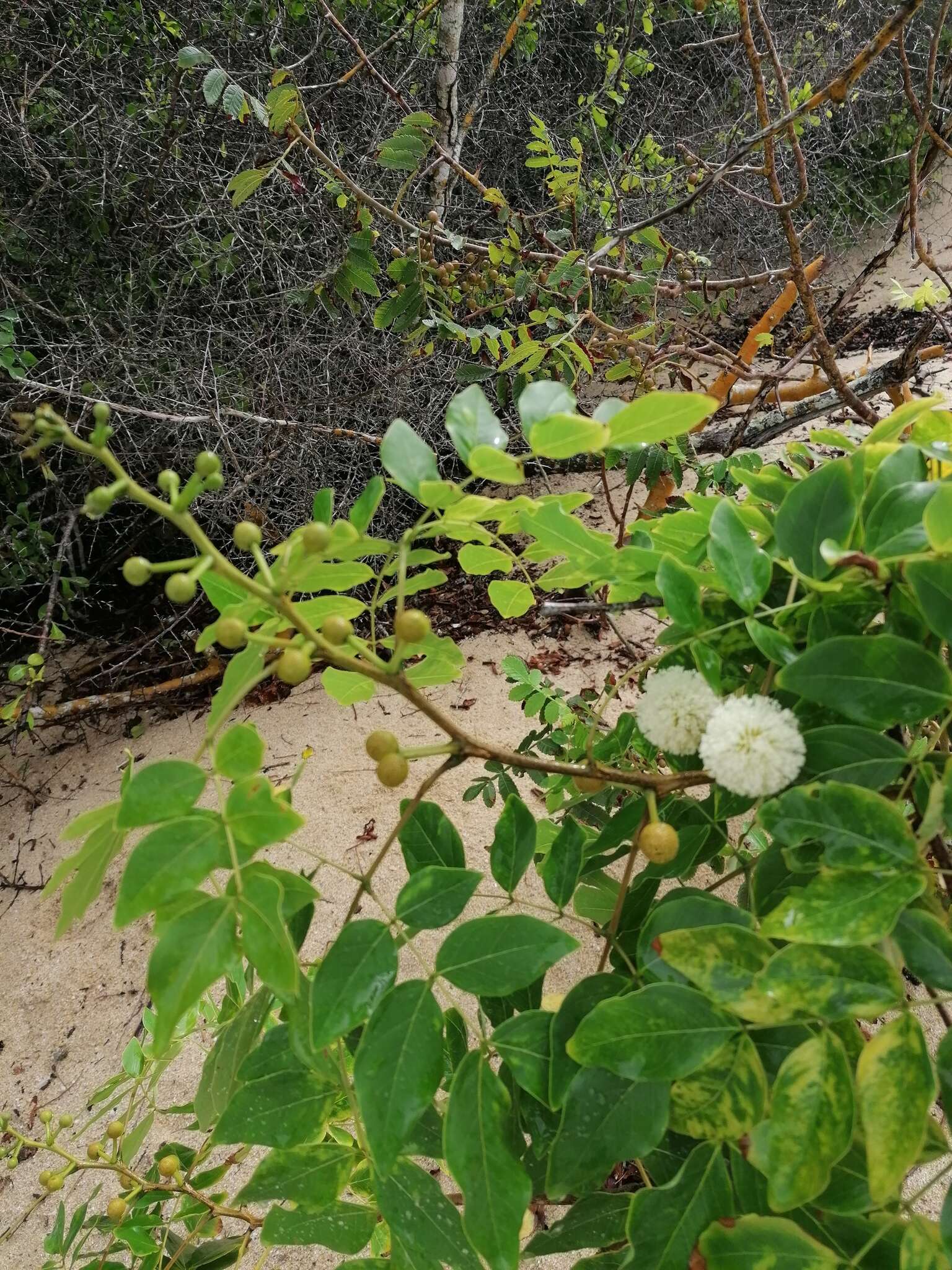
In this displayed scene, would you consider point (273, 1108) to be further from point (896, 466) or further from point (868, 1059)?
point (896, 466)

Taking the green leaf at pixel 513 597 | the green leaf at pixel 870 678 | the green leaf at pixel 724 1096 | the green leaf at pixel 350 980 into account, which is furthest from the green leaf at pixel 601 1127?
the green leaf at pixel 513 597

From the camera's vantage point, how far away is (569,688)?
192 cm

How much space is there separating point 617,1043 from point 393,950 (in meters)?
0.12

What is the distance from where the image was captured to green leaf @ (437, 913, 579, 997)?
40 centimetres

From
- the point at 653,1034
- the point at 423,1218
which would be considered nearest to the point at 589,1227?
the point at 423,1218

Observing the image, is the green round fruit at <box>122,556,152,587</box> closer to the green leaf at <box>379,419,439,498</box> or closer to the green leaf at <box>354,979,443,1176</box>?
the green leaf at <box>379,419,439,498</box>

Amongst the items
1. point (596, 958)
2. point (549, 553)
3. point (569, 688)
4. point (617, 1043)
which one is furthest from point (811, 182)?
point (617, 1043)

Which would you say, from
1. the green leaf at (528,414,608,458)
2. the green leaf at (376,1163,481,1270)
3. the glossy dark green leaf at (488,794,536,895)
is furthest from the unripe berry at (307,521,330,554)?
the green leaf at (376,1163,481,1270)

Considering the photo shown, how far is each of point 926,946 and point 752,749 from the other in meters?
0.12

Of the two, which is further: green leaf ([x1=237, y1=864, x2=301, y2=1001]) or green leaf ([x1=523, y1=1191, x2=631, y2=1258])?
green leaf ([x1=523, y1=1191, x2=631, y2=1258])

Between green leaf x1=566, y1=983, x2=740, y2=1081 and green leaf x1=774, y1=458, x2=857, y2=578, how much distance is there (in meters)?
0.24

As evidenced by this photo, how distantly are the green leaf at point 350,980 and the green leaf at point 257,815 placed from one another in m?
0.07

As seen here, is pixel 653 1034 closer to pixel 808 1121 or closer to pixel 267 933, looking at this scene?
pixel 808 1121

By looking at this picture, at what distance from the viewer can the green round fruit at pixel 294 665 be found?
34 centimetres
